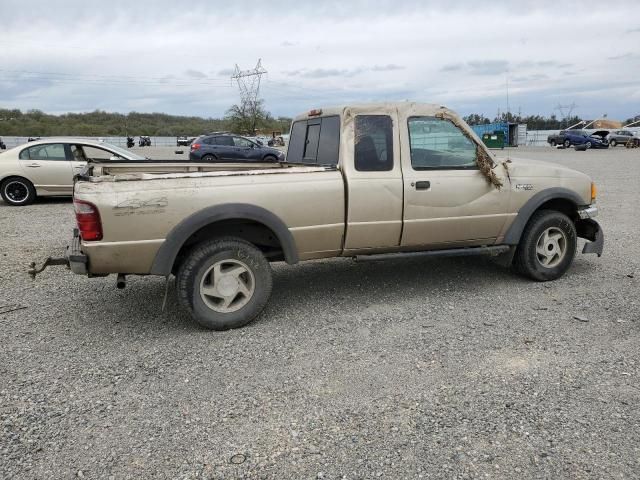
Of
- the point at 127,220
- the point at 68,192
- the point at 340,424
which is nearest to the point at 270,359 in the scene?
the point at 340,424

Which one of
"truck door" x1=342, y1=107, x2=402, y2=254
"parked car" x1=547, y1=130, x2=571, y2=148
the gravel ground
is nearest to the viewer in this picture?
the gravel ground

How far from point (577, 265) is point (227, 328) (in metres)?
4.25

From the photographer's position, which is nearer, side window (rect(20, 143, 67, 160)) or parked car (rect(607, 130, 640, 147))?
side window (rect(20, 143, 67, 160))

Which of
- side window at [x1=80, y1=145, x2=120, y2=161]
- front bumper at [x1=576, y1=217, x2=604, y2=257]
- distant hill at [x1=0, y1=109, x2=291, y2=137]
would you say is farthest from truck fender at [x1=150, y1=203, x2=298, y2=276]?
distant hill at [x1=0, y1=109, x2=291, y2=137]

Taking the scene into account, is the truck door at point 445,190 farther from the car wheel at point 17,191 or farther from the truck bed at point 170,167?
the car wheel at point 17,191

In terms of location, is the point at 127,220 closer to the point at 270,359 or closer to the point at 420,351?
the point at 270,359

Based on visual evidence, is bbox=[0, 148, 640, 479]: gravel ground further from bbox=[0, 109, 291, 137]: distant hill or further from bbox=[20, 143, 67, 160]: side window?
bbox=[0, 109, 291, 137]: distant hill

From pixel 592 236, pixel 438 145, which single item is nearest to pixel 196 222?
pixel 438 145

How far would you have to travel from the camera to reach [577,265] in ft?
20.4

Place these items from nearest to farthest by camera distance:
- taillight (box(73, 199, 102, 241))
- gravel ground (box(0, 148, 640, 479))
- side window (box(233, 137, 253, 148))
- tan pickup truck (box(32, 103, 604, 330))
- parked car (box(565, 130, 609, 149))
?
gravel ground (box(0, 148, 640, 479))
taillight (box(73, 199, 102, 241))
tan pickup truck (box(32, 103, 604, 330))
side window (box(233, 137, 253, 148))
parked car (box(565, 130, 609, 149))

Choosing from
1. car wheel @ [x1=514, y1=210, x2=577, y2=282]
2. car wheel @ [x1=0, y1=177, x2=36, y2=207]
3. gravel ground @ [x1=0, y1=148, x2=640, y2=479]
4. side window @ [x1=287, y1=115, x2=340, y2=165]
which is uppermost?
side window @ [x1=287, y1=115, x2=340, y2=165]

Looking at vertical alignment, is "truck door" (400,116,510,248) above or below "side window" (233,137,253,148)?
below

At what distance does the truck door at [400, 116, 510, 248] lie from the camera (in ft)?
15.9

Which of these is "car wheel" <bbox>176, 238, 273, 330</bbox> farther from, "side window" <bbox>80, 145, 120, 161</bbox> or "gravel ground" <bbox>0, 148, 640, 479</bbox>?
"side window" <bbox>80, 145, 120, 161</bbox>
